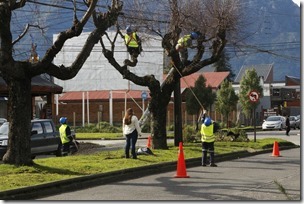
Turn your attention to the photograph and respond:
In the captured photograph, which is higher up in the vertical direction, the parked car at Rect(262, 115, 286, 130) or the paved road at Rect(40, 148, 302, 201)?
the parked car at Rect(262, 115, 286, 130)

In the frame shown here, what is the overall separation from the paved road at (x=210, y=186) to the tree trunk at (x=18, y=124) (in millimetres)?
2616

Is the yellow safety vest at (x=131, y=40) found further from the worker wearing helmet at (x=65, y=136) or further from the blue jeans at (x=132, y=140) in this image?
the blue jeans at (x=132, y=140)

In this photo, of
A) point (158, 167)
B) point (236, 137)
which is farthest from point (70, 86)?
point (158, 167)

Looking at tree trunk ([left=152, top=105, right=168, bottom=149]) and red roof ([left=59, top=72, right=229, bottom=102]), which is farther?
red roof ([left=59, top=72, right=229, bottom=102])

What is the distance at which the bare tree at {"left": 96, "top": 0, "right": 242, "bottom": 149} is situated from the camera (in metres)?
22.7

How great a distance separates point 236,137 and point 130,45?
32.1 ft

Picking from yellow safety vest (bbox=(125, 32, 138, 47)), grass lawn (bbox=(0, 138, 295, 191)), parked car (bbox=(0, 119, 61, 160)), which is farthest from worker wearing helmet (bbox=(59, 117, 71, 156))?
yellow safety vest (bbox=(125, 32, 138, 47))

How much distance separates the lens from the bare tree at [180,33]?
22.7 m

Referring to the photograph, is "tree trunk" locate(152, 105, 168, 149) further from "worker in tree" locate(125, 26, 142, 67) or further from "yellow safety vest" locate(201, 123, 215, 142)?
"yellow safety vest" locate(201, 123, 215, 142)

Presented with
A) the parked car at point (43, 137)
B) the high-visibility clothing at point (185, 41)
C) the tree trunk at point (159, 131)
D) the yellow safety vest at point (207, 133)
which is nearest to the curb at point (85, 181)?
the yellow safety vest at point (207, 133)

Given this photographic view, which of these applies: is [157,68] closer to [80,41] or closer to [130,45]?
[80,41]

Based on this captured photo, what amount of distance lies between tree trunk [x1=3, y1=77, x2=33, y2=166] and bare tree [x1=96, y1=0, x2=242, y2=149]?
22.0 ft

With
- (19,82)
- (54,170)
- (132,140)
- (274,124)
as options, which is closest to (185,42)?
(132,140)

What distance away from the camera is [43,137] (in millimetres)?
22828
